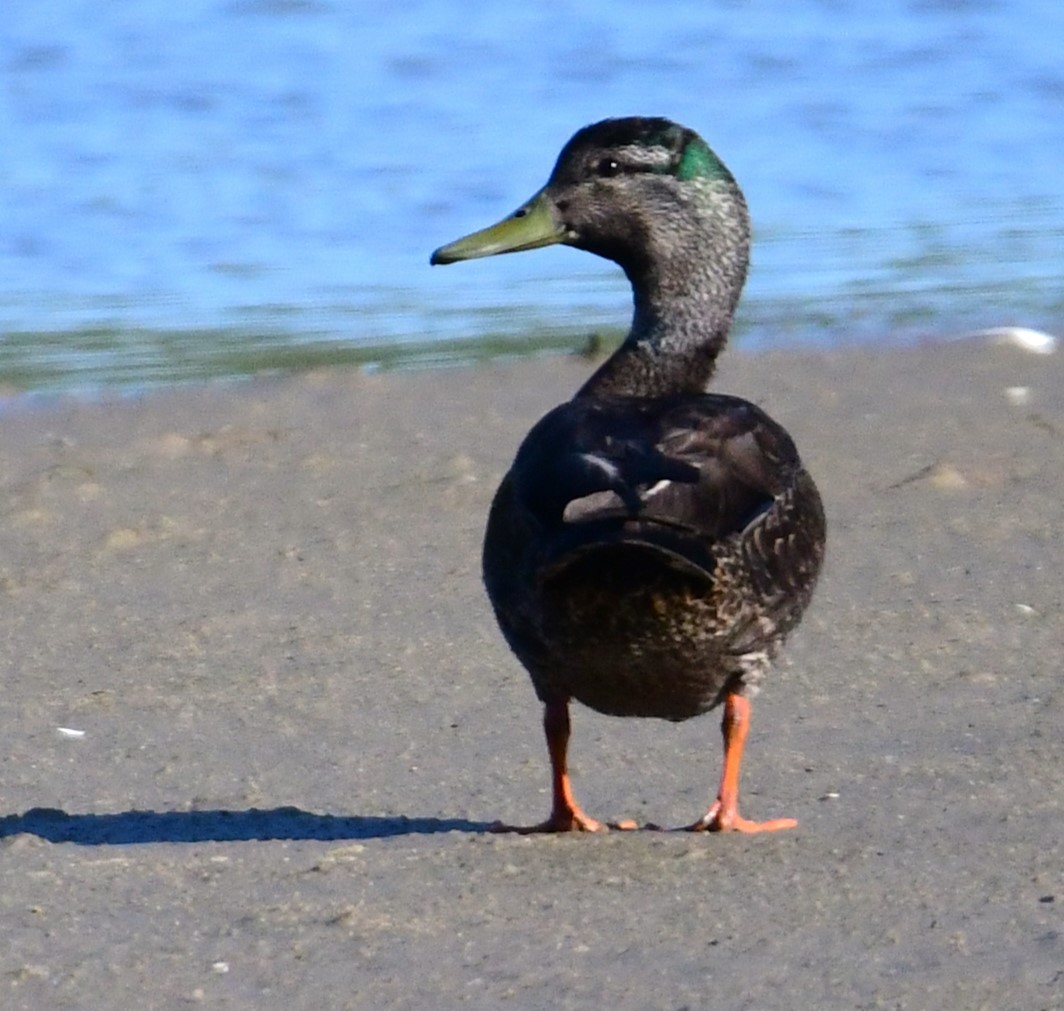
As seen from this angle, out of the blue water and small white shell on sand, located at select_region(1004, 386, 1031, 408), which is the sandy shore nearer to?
small white shell on sand, located at select_region(1004, 386, 1031, 408)

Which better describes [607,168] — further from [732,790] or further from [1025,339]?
[1025,339]

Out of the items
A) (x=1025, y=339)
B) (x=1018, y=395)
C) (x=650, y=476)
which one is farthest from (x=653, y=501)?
(x=1025, y=339)

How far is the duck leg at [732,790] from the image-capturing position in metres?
5.06

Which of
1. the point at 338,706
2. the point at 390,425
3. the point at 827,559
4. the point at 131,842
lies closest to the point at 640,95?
the point at 390,425

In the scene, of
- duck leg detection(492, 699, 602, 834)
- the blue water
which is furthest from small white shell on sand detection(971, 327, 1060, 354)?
duck leg detection(492, 699, 602, 834)

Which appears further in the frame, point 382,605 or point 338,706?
point 382,605

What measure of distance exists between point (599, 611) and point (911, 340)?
6.78 metres

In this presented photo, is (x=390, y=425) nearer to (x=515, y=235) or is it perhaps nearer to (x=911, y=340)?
(x=911, y=340)

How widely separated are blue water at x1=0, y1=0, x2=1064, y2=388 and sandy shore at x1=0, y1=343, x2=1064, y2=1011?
6.45 feet

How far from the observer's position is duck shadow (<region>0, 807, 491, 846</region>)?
16.9 feet

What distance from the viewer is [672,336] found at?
5727 mm

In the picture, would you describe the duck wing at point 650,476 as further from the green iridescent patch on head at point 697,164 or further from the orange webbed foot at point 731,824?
the green iridescent patch on head at point 697,164

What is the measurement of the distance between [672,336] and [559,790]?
1.15 m

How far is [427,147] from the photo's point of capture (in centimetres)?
1577
